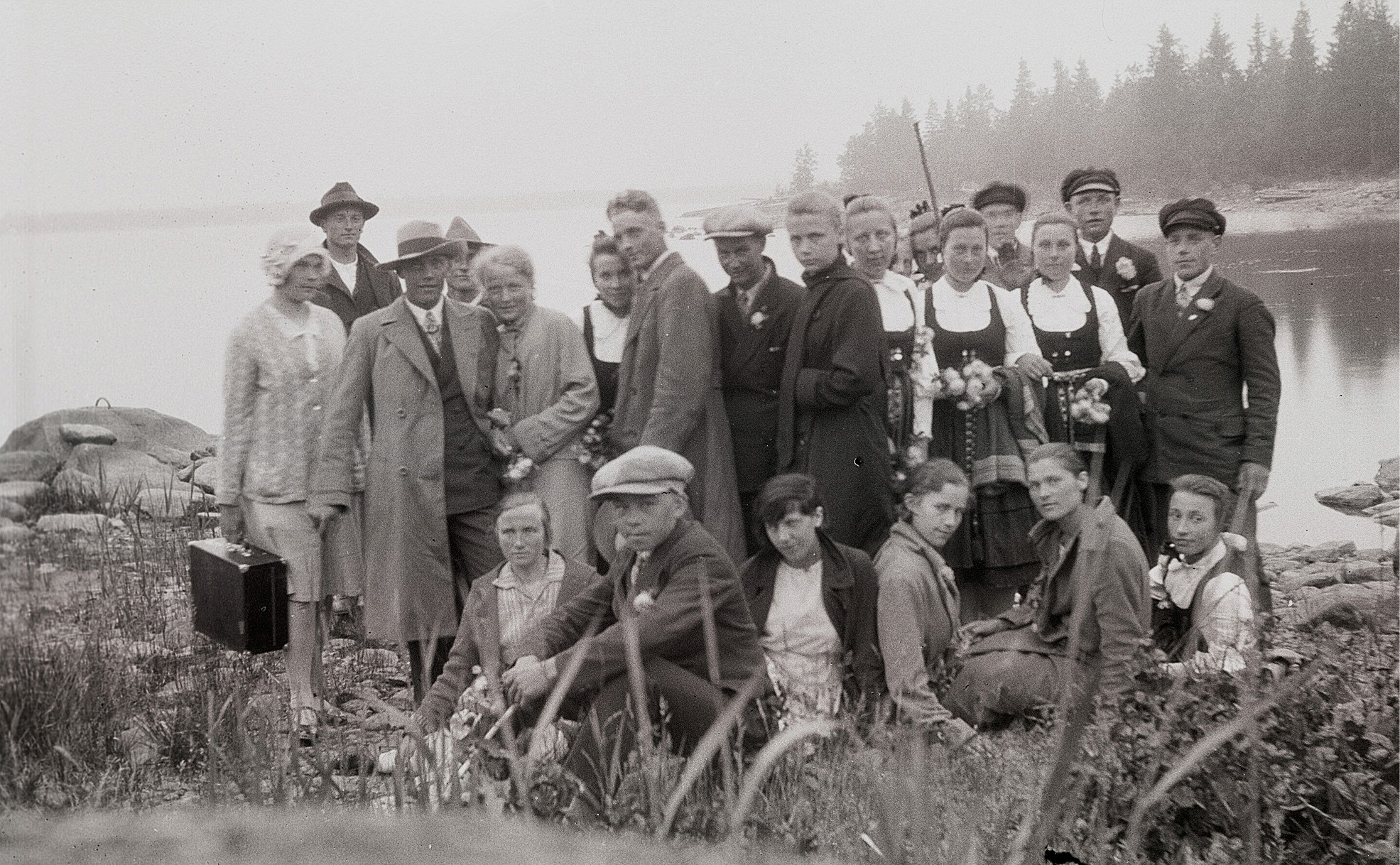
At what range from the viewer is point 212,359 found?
450 centimetres

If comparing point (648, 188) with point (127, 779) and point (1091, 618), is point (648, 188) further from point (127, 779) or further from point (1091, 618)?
point (127, 779)

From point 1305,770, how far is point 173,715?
312 centimetres

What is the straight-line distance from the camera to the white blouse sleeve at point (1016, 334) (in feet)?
15.8

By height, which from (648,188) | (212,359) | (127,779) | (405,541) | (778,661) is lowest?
(127,779)

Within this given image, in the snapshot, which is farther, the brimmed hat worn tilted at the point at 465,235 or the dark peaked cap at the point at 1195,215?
the dark peaked cap at the point at 1195,215

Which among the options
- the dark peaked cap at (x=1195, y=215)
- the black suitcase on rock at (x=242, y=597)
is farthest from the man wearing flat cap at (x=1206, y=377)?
the black suitcase on rock at (x=242, y=597)

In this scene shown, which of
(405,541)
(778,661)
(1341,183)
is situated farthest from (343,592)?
(1341,183)

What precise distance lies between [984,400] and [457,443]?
155 cm

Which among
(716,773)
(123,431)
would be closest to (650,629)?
(716,773)

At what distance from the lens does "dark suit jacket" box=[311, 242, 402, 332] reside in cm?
457

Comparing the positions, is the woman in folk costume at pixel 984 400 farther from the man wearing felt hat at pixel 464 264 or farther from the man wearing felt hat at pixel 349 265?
the man wearing felt hat at pixel 349 265

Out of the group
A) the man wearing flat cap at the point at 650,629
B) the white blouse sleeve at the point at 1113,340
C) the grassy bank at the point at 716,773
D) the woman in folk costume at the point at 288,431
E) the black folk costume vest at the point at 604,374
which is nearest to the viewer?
the grassy bank at the point at 716,773

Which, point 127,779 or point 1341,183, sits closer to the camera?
point 127,779

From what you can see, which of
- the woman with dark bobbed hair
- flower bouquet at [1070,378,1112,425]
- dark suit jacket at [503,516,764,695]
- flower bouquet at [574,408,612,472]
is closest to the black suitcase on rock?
dark suit jacket at [503,516,764,695]
